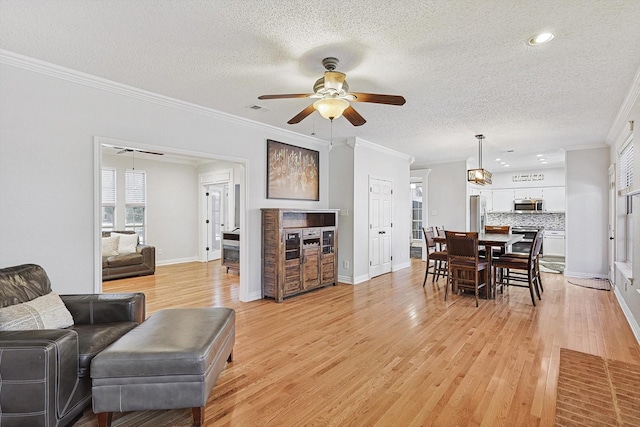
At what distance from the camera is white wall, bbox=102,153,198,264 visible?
719cm

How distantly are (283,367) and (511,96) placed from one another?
3.67 metres

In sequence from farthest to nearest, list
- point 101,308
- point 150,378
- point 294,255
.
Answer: point 294,255 → point 101,308 → point 150,378

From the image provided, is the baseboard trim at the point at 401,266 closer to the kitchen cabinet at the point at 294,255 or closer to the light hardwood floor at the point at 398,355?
the light hardwood floor at the point at 398,355

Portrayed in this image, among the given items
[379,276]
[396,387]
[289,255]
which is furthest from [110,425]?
[379,276]

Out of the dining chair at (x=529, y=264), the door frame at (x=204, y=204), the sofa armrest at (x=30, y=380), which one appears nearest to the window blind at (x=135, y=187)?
the door frame at (x=204, y=204)

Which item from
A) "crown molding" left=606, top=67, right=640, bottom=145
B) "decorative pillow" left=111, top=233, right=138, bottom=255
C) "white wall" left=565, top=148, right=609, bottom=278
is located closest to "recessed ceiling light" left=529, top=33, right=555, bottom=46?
"crown molding" left=606, top=67, right=640, bottom=145

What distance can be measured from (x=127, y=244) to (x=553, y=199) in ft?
35.1

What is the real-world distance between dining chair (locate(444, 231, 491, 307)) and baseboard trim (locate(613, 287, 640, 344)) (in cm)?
151

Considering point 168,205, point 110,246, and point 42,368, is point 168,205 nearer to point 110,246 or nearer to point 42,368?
point 110,246

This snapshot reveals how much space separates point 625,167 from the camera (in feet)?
14.6

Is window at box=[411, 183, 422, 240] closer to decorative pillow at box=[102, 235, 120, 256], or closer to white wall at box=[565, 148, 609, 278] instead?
white wall at box=[565, 148, 609, 278]

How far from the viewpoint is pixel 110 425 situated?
6.41 ft

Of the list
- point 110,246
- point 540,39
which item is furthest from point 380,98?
point 110,246

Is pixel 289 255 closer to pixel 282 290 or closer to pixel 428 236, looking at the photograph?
pixel 282 290
